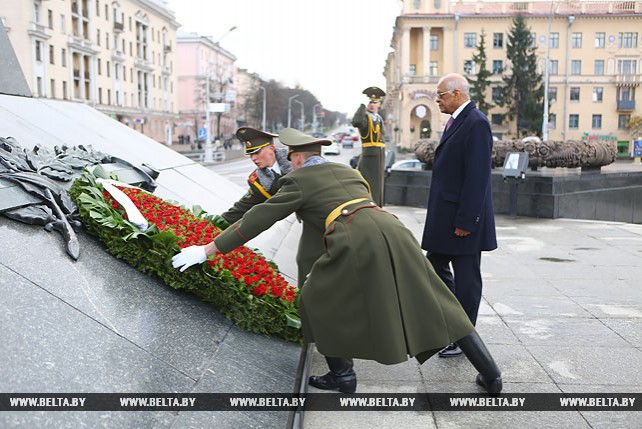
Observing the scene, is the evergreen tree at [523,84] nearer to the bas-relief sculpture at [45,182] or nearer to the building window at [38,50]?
the building window at [38,50]

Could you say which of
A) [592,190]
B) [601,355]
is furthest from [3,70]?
[592,190]

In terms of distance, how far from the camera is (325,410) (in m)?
3.53

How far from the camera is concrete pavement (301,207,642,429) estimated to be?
11.2 feet

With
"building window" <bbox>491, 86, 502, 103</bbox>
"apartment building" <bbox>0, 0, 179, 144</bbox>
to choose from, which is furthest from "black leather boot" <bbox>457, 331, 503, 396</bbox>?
"building window" <bbox>491, 86, 502, 103</bbox>

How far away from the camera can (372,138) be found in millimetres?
8023

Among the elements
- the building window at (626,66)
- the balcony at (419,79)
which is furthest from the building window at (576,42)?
the balcony at (419,79)

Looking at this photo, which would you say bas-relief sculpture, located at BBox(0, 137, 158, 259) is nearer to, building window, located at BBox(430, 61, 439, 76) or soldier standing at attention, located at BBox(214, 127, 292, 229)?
soldier standing at attention, located at BBox(214, 127, 292, 229)

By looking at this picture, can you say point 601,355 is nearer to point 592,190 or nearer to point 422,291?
point 422,291

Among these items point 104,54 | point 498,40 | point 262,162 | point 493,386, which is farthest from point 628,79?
point 493,386

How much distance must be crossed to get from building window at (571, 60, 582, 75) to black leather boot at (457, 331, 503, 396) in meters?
66.5

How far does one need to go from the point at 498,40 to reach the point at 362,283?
66722 mm

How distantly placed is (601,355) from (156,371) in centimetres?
295

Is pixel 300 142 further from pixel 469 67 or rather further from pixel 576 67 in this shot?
pixel 576 67

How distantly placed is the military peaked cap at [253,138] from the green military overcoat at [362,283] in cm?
100
